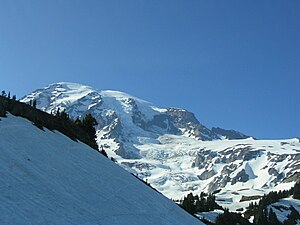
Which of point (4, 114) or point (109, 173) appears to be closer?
point (109, 173)

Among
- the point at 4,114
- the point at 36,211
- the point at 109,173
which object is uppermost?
the point at 4,114

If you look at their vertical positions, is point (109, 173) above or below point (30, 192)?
above

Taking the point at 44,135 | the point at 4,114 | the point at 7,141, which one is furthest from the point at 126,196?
the point at 4,114

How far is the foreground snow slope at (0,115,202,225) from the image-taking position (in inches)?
754

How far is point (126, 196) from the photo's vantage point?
94.2 feet

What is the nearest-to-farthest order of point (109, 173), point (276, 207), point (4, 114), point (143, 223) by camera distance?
point (143, 223) < point (109, 173) < point (4, 114) < point (276, 207)

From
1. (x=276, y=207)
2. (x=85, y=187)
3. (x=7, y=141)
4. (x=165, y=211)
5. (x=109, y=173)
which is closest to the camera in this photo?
(x=85, y=187)

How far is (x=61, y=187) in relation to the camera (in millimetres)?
23797

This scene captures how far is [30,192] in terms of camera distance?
67.6ft

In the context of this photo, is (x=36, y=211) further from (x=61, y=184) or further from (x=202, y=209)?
(x=202, y=209)

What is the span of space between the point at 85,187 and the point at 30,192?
568cm

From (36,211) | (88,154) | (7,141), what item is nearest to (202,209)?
(88,154)

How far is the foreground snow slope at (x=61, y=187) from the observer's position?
19.1 meters

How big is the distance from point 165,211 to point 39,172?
10125mm
